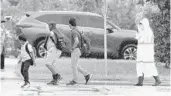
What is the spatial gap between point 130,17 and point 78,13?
5721 millimetres

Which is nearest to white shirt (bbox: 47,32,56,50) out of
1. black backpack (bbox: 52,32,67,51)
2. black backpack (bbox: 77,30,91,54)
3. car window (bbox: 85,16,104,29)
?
black backpack (bbox: 52,32,67,51)

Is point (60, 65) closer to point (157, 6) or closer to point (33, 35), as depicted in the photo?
point (33, 35)

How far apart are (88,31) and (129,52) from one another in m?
1.89

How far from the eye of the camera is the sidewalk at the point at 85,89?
13.2 metres

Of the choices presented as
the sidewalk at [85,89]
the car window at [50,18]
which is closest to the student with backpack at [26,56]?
the sidewalk at [85,89]

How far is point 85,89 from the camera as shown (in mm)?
14344

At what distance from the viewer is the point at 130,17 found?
1124 inches

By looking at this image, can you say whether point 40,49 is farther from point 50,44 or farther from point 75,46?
point 75,46

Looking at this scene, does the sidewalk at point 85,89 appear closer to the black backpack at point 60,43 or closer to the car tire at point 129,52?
the black backpack at point 60,43

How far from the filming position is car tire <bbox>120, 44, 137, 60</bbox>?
23203mm

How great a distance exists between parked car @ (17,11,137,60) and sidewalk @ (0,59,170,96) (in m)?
5.60

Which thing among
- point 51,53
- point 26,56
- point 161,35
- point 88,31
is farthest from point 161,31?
point 26,56

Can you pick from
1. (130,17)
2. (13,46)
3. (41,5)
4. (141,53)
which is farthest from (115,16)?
(141,53)

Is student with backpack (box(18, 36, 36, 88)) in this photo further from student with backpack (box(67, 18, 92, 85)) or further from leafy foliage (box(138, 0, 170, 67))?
leafy foliage (box(138, 0, 170, 67))
